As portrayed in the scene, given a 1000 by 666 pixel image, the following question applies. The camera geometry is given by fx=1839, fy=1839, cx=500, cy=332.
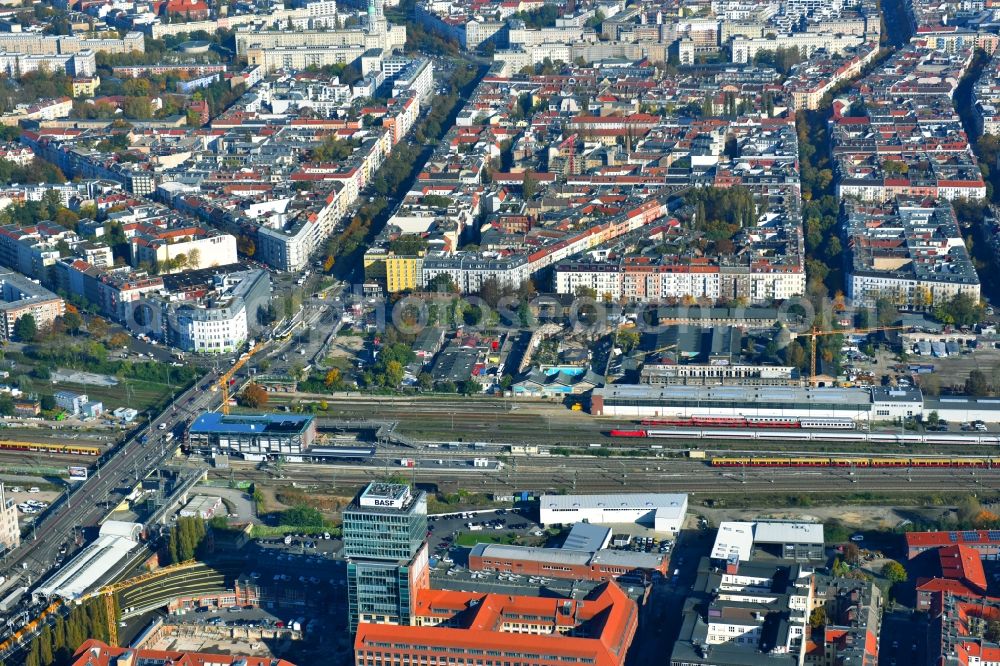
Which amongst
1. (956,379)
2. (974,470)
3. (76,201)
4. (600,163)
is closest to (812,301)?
(956,379)

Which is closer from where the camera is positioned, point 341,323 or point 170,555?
point 170,555

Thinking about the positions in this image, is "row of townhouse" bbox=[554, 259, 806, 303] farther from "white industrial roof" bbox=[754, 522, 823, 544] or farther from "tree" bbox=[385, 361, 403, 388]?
"white industrial roof" bbox=[754, 522, 823, 544]

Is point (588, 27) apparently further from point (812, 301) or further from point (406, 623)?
point (406, 623)

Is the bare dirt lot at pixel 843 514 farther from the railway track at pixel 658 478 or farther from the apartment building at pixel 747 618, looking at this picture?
the apartment building at pixel 747 618

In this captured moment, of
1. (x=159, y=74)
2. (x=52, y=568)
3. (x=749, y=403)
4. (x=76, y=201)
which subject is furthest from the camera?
(x=159, y=74)

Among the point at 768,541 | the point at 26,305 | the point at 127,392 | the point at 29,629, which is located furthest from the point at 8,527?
the point at 768,541

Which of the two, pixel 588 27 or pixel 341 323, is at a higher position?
pixel 588 27

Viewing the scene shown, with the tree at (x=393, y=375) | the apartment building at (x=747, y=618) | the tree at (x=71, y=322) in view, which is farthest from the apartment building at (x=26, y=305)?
the apartment building at (x=747, y=618)
